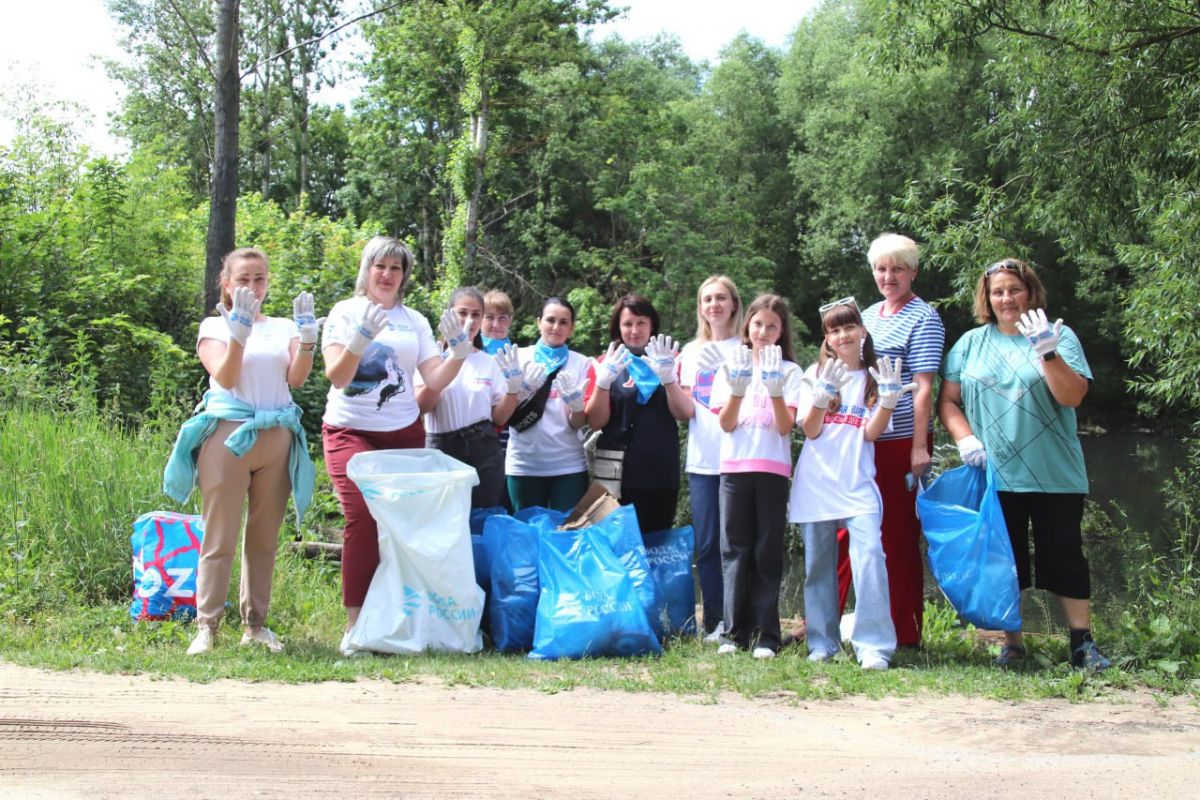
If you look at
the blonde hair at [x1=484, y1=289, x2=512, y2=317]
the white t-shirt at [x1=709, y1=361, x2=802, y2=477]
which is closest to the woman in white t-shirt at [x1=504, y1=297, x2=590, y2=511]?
the blonde hair at [x1=484, y1=289, x2=512, y2=317]

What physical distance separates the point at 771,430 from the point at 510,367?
1363 mm

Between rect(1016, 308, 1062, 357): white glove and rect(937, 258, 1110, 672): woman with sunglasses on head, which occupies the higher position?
rect(1016, 308, 1062, 357): white glove

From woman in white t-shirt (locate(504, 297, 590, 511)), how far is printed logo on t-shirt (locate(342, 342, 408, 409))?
84cm

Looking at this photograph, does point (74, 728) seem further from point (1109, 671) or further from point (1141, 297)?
point (1141, 297)

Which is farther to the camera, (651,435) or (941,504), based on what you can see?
(651,435)

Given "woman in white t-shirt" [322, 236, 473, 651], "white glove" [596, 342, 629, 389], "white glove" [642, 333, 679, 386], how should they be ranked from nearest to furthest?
"woman in white t-shirt" [322, 236, 473, 651], "white glove" [642, 333, 679, 386], "white glove" [596, 342, 629, 389]

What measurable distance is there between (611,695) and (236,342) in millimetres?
2205

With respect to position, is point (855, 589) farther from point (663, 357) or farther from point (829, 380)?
point (663, 357)

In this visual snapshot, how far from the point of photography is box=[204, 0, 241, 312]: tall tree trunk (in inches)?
321

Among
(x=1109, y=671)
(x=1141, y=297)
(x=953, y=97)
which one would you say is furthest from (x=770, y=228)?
(x=1109, y=671)

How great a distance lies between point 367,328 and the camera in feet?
15.2

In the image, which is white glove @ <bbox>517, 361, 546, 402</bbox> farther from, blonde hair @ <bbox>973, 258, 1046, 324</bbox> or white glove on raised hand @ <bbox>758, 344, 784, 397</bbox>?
blonde hair @ <bbox>973, 258, 1046, 324</bbox>

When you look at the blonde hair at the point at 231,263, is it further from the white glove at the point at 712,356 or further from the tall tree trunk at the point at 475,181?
the tall tree trunk at the point at 475,181

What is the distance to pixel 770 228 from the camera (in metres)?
29.1
